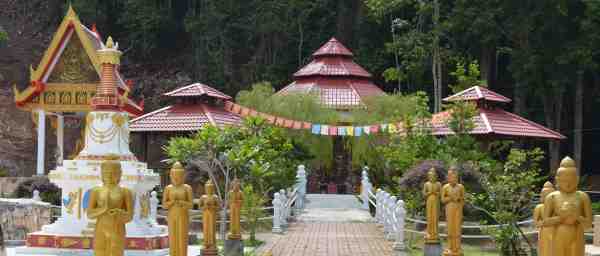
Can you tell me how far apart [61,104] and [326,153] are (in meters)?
11.4

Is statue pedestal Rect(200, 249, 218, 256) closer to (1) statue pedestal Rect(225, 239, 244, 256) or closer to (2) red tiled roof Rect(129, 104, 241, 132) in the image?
(1) statue pedestal Rect(225, 239, 244, 256)

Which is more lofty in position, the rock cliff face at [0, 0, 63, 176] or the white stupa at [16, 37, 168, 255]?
the rock cliff face at [0, 0, 63, 176]

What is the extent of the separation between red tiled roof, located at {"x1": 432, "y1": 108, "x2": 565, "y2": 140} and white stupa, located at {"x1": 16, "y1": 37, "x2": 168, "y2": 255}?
1315cm

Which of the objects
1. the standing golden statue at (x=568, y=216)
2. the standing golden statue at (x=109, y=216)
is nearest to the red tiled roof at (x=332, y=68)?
the standing golden statue at (x=109, y=216)

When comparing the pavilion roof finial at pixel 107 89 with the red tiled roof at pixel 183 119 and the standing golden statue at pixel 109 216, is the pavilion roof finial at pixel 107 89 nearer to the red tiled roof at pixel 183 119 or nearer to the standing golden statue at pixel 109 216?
the standing golden statue at pixel 109 216

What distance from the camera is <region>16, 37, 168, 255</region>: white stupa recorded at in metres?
14.7

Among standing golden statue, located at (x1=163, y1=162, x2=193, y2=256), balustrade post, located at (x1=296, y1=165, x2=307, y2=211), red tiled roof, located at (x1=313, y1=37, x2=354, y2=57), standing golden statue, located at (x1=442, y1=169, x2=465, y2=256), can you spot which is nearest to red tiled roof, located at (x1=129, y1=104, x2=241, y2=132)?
balustrade post, located at (x1=296, y1=165, x2=307, y2=211)

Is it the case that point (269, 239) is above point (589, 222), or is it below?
below

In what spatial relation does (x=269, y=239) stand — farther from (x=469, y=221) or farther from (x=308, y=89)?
(x=308, y=89)

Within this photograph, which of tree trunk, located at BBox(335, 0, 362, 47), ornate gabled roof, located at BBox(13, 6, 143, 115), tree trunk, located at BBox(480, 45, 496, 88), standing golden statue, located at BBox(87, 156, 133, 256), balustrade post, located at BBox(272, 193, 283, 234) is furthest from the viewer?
tree trunk, located at BBox(335, 0, 362, 47)

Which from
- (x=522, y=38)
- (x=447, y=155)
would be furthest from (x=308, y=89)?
(x=447, y=155)

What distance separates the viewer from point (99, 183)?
1504cm

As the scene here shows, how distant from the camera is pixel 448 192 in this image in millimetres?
12578

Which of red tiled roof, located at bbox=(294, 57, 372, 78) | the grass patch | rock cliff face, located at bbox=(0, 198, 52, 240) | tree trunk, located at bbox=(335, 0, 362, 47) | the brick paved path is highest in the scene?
tree trunk, located at bbox=(335, 0, 362, 47)
